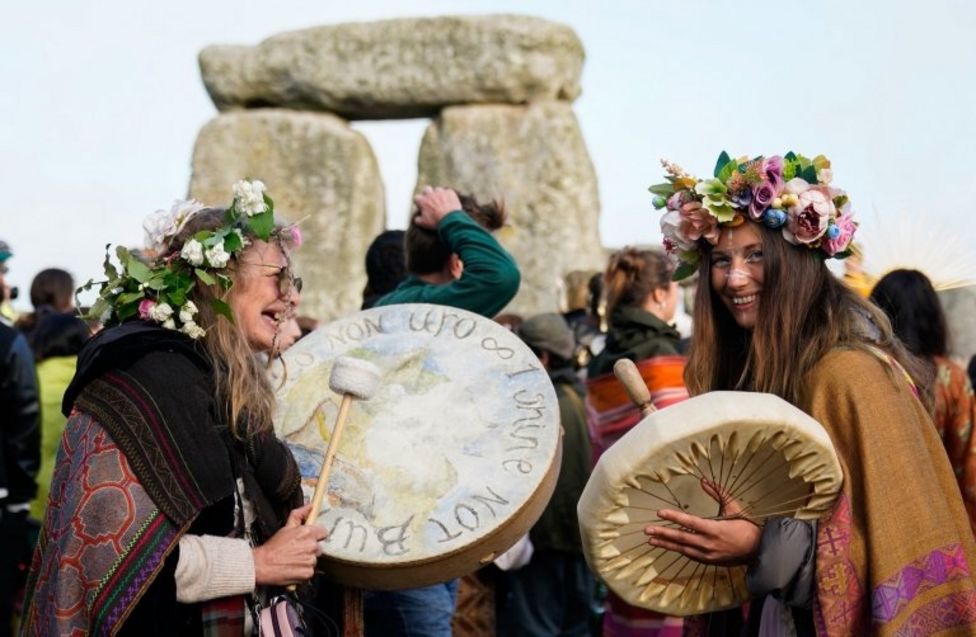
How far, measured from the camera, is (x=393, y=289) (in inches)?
208

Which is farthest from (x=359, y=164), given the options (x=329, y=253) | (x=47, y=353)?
(x=47, y=353)

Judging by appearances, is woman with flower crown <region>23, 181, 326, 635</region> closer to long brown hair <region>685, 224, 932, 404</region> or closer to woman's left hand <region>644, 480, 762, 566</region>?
woman's left hand <region>644, 480, 762, 566</region>

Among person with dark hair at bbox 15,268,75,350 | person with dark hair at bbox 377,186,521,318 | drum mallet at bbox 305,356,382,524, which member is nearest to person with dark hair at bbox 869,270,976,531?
person with dark hair at bbox 377,186,521,318

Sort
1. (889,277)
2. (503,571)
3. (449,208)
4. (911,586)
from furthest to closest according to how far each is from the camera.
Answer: (503,571) < (889,277) < (449,208) < (911,586)

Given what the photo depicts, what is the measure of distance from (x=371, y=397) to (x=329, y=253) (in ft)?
53.9

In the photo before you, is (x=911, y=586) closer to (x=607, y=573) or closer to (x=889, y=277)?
(x=607, y=573)

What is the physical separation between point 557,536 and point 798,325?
292 cm

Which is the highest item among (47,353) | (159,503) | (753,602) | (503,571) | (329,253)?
(159,503)

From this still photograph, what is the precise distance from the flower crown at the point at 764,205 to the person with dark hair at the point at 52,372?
3.87m

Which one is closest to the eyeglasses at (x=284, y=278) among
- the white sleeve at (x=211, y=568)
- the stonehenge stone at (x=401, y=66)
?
the white sleeve at (x=211, y=568)

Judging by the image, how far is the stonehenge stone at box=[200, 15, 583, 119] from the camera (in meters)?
19.9

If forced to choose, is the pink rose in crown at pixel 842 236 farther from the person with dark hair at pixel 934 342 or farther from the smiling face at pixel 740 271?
the person with dark hair at pixel 934 342

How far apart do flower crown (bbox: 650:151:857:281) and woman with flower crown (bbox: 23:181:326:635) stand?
923mm

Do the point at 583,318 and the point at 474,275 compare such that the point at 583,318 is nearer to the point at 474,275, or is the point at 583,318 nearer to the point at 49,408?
the point at 49,408
